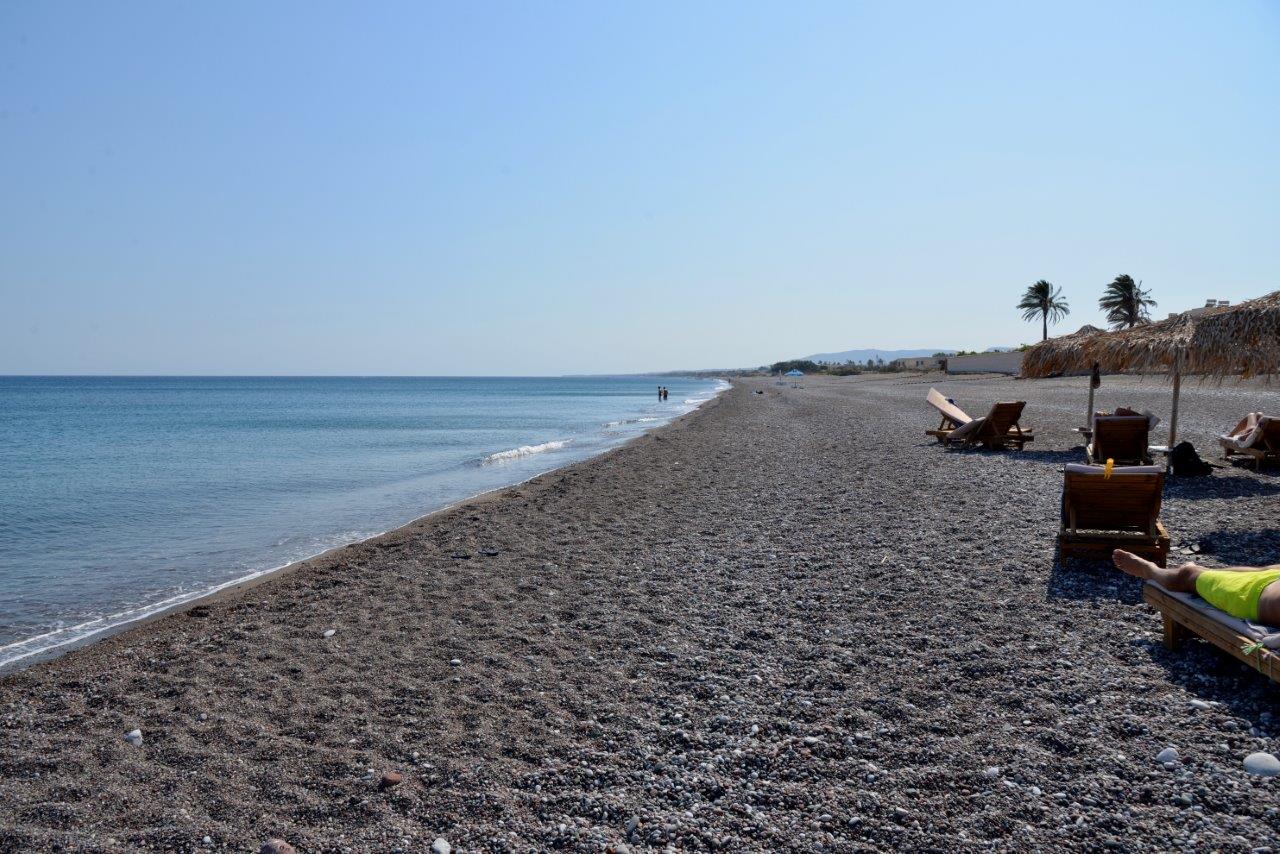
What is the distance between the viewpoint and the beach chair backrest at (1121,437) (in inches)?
419

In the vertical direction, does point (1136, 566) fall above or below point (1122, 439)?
below

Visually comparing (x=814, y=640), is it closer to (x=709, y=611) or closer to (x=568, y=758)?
(x=709, y=611)

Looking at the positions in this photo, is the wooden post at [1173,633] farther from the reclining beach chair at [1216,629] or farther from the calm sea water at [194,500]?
the calm sea water at [194,500]

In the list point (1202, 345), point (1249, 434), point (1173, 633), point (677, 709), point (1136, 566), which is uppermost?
point (1202, 345)

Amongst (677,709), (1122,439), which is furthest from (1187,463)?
(677,709)

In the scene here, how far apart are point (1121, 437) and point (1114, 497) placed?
5.72 meters

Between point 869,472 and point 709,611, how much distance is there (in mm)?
6952

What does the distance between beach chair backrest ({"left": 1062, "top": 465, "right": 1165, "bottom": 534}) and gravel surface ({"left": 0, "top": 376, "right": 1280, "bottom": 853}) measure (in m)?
0.41

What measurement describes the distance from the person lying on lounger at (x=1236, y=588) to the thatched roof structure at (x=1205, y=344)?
6086 millimetres

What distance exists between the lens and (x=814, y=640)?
4820 mm

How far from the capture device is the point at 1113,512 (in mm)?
5988

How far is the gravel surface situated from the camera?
3.01 metres

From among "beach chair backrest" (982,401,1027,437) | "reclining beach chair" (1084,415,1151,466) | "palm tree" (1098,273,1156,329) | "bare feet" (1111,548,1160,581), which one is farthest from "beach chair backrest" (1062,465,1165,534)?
"palm tree" (1098,273,1156,329)

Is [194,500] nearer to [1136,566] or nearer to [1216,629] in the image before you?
[1136,566]
